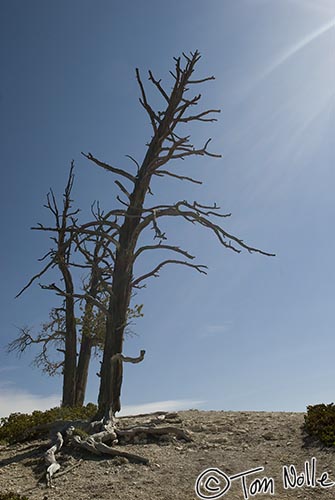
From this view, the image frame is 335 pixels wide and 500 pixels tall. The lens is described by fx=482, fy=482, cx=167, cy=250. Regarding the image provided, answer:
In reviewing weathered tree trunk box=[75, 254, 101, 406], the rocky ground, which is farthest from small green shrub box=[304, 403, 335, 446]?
weathered tree trunk box=[75, 254, 101, 406]

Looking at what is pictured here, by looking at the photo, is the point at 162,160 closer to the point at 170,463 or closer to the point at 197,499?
the point at 170,463

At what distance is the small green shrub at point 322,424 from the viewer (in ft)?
35.6

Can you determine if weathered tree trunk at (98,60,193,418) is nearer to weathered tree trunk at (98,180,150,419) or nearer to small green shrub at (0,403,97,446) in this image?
weathered tree trunk at (98,180,150,419)

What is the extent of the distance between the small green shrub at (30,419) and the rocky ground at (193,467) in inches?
29.3

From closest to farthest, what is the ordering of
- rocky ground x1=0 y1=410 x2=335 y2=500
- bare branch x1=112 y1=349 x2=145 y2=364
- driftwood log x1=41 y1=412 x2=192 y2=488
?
1. rocky ground x1=0 y1=410 x2=335 y2=500
2. driftwood log x1=41 y1=412 x2=192 y2=488
3. bare branch x1=112 y1=349 x2=145 y2=364

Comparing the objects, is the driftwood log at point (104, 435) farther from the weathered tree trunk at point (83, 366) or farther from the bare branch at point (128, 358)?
the weathered tree trunk at point (83, 366)

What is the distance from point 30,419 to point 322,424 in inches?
326

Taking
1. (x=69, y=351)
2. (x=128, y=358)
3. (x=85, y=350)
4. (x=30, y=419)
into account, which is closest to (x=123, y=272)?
(x=128, y=358)

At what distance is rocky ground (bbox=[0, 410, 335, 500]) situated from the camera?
29.0ft

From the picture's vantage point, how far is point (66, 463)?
10.4 m

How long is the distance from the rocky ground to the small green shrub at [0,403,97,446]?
745 millimetres

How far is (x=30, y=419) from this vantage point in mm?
14266

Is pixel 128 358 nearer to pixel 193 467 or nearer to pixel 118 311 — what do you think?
pixel 118 311

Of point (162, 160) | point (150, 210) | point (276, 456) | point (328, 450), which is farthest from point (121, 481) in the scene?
point (162, 160)
